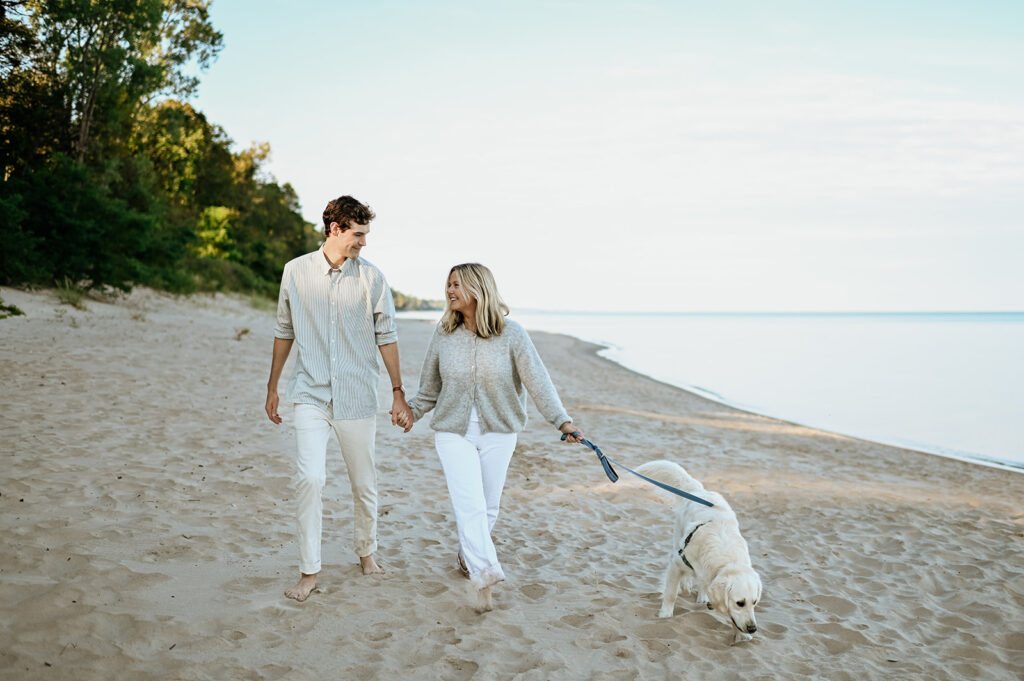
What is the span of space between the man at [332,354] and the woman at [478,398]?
306 millimetres

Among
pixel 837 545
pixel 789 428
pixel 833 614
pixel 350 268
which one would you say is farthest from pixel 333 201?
pixel 789 428

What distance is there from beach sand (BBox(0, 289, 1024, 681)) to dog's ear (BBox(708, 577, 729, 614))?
9.5 inches

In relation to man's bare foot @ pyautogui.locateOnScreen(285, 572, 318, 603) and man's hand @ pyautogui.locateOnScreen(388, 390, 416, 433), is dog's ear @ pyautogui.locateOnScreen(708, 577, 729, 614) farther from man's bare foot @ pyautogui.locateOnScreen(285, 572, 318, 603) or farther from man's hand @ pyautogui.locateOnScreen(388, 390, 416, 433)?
man's bare foot @ pyautogui.locateOnScreen(285, 572, 318, 603)

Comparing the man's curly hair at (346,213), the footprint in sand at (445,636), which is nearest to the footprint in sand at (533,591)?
the footprint in sand at (445,636)

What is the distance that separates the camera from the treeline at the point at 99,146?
1730cm

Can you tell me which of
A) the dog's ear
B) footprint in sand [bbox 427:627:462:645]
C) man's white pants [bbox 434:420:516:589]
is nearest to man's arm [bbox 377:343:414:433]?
man's white pants [bbox 434:420:516:589]

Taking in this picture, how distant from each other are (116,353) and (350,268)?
863cm

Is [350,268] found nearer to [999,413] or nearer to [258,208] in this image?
[999,413]

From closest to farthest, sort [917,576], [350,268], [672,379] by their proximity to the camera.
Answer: [350,268] → [917,576] → [672,379]

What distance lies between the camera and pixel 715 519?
3.92 meters

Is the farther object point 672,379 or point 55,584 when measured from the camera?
point 672,379

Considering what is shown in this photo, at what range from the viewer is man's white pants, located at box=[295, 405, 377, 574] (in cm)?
374

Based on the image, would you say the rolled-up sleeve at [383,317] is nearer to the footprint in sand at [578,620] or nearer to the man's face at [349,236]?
the man's face at [349,236]

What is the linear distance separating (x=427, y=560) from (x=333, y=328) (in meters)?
1.87
